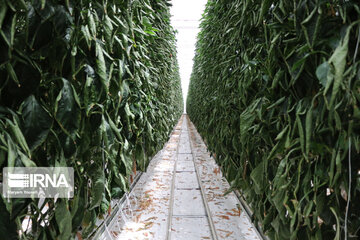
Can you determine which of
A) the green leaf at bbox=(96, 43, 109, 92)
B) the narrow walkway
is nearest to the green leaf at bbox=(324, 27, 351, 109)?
the green leaf at bbox=(96, 43, 109, 92)

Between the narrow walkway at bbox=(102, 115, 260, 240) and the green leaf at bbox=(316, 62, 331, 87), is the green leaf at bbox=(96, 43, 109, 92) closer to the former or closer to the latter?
the green leaf at bbox=(316, 62, 331, 87)

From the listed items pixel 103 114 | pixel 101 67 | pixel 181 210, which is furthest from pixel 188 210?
pixel 101 67

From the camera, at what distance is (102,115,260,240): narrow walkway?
8.13ft

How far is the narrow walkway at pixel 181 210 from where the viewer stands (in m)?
2.48

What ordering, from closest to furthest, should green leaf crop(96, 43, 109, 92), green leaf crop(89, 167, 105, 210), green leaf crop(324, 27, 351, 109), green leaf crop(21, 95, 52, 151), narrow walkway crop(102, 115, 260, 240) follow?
green leaf crop(324, 27, 351, 109)
green leaf crop(21, 95, 52, 151)
green leaf crop(96, 43, 109, 92)
green leaf crop(89, 167, 105, 210)
narrow walkway crop(102, 115, 260, 240)

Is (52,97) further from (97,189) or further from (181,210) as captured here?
(181,210)

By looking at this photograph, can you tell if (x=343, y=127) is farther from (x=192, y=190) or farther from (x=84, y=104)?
(x=192, y=190)

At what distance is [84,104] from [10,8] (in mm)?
434

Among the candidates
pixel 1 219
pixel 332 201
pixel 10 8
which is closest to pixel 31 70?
pixel 10 8

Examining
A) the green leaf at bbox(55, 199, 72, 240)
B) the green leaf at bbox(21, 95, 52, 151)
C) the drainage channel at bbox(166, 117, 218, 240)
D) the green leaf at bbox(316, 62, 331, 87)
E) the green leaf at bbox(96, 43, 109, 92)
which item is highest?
the green leaf at bbox(96, 43, 109, 92)

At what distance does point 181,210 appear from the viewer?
3.04 m

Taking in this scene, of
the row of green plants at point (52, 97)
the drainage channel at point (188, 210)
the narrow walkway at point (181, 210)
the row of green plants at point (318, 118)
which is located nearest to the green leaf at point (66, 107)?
the row of green plants at point (52, 97)

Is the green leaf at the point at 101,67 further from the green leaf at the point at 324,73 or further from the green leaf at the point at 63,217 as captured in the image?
the green leaf at the point at 324,73

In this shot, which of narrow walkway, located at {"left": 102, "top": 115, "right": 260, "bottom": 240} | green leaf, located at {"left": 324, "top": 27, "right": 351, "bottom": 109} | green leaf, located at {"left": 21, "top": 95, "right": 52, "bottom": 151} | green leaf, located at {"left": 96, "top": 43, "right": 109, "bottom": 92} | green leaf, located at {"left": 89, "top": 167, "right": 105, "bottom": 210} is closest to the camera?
green leaf, located at {"left": 324, "top": 27, "right": 351, "bottom": 109}
